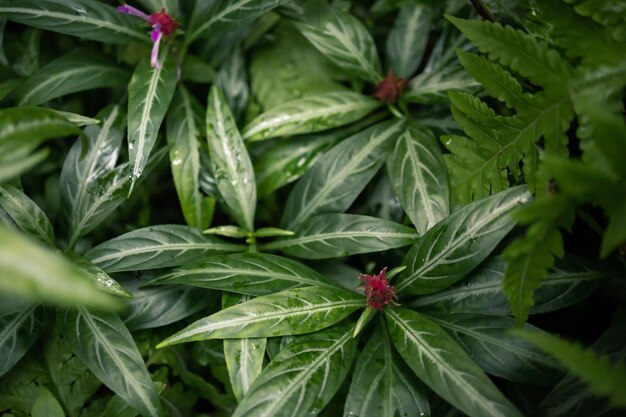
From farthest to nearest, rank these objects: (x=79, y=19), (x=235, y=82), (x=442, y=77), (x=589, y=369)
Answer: (x=235, y=82), (x=442, y=77), (x=79, y=19), (x=589, y=369)

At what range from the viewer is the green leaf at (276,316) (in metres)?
0.89

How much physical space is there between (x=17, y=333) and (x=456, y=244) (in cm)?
85

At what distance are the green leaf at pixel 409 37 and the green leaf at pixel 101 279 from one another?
0.85 m

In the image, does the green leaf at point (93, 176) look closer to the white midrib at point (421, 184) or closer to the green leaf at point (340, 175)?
the green leaf at point (340, 175)

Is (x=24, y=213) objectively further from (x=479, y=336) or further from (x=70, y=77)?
(x=479, y=336)

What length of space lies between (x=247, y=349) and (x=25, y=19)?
0.81 meters

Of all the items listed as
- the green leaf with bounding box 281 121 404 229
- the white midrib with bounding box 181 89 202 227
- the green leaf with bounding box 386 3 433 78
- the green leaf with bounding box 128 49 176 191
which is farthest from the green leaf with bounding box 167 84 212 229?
the green leaf with bounding box 386 3 433 78

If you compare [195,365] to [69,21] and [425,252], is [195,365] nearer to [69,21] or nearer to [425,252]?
[425,252]

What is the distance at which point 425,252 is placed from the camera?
964 mm

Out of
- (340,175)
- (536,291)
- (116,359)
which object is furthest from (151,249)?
(536,291)

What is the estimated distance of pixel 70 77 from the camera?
1.17 m

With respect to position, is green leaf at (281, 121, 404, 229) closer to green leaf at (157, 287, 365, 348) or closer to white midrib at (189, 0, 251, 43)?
green leaf at (157, 287, 365, 348)

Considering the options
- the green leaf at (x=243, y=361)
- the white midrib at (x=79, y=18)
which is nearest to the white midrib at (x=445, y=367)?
the green leaf at (x=243, y=361)

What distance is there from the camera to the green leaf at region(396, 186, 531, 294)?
897 millimetres
